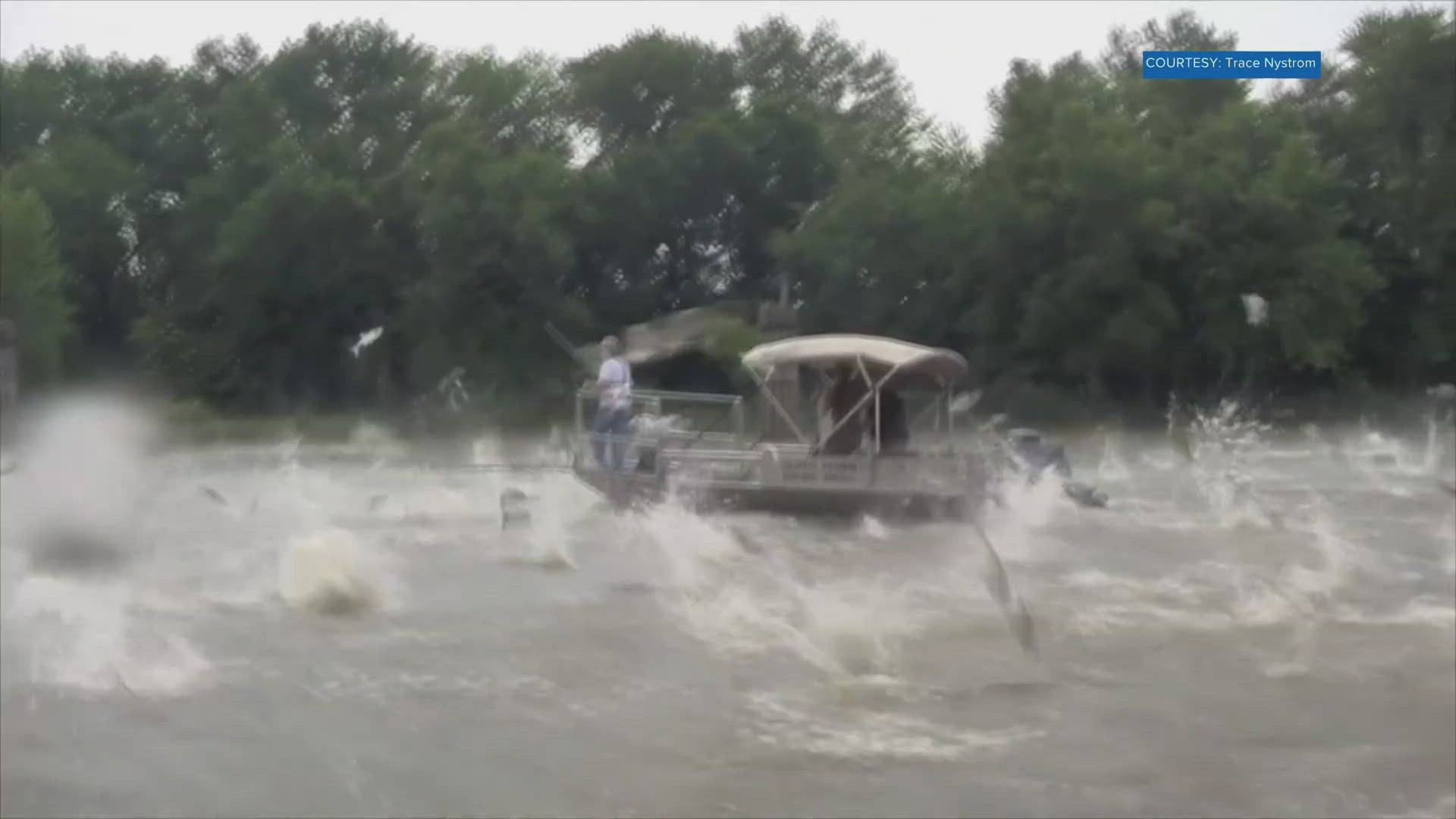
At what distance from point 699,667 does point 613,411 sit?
28.0 ft

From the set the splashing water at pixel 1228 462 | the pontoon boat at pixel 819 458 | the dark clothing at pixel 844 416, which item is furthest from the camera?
the splashing water at pixel 1228 462

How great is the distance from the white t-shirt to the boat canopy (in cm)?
132

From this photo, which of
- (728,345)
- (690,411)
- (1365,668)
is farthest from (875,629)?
(728,345)

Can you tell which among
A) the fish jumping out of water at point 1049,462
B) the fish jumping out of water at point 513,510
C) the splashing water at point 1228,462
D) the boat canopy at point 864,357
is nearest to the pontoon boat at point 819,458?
the boat canopy at point 864,357

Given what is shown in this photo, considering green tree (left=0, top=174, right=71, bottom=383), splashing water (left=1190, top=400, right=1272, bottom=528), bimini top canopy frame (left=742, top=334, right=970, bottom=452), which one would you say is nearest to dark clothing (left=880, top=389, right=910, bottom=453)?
bimini top canopy frame (left=742, top=334, right=970, bottom=452)

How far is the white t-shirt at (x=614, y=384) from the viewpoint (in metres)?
18.7

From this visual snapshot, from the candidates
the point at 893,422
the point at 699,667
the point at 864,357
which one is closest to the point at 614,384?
the point at 864,357

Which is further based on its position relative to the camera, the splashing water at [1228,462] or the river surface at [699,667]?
the splashing water at [1228,462]

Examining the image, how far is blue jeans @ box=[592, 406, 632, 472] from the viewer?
1902cm

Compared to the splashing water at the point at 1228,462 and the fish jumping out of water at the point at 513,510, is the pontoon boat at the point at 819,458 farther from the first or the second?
the splashing water at the point at 1228,462

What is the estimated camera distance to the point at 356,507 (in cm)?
2212

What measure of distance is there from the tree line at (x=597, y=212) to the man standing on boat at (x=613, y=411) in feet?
17.2

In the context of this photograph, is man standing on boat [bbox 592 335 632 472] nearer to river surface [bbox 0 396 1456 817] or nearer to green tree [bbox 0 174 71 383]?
river surface [bbox 0 396 1456 817]

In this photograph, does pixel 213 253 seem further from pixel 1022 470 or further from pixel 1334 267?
pixel 1334 267
